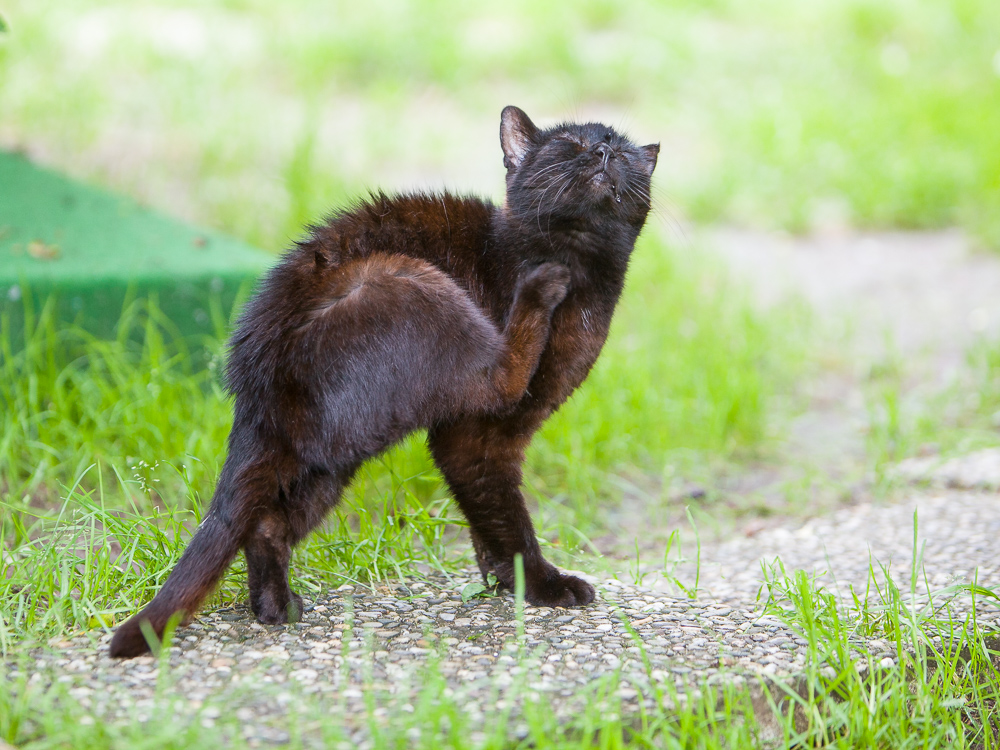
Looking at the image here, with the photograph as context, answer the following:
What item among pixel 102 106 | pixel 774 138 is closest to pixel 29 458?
pixel 102 106

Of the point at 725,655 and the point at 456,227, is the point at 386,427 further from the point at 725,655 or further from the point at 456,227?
the point at 725,655

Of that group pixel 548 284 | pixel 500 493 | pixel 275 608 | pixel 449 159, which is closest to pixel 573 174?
pixel 548 284

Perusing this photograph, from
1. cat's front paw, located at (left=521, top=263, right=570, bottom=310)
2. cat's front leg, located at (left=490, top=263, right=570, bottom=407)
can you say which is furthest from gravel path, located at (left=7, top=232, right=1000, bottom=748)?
cat's front paw, located at (left=521, top=263, right=570, bottom=310)

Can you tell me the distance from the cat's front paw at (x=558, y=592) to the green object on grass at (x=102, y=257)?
1888 mm

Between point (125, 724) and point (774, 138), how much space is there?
6268 mm

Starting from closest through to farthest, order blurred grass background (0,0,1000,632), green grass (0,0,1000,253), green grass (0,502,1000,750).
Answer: green grass (0,502,1000,750) → blurred grass background (0,0,1000,632) → green grass (0,0,1000,253)

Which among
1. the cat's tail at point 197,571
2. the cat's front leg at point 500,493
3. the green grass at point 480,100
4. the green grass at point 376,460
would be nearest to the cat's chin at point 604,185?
the cat's front leg at point 500,493

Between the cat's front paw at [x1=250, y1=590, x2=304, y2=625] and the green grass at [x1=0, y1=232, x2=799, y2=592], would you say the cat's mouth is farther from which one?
the cat's front paw at [x1=250, y1=590, x2=304, y2=625]

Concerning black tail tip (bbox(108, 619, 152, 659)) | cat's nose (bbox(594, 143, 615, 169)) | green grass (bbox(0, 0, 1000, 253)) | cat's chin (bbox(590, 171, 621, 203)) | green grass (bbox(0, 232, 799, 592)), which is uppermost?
green grass (bbox(0, 0, 1000, 253))

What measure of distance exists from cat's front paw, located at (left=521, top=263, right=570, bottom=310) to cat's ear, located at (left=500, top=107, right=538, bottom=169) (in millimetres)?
→ 367

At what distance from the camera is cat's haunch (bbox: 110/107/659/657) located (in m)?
2.14

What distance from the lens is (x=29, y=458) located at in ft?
10.3

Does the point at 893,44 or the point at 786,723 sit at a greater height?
the point at 893,44

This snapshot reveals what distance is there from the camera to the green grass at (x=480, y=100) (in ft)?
18.3
